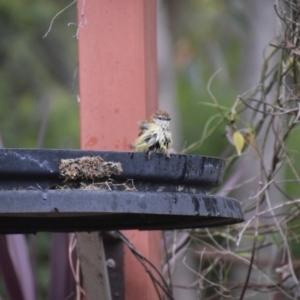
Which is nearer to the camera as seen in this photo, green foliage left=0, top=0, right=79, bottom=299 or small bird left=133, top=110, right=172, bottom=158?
small bird left=133, top=110, right=172, bottom=158

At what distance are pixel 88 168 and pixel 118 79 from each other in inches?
43.3

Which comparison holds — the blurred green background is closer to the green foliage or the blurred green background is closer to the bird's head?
the green foliage

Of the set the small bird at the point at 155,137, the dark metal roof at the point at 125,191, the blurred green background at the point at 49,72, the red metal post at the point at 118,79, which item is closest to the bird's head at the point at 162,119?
the small bird at the point at 155,137

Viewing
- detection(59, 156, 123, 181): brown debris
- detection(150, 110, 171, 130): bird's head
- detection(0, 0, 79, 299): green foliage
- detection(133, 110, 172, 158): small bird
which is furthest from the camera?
detection(0, 0, 79, 299): green foliage

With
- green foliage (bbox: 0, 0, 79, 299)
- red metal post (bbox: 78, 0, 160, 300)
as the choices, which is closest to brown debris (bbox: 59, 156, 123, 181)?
red metal post (bbox: 78, 0, 160, 300)

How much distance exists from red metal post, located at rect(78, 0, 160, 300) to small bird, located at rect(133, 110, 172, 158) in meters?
0.30

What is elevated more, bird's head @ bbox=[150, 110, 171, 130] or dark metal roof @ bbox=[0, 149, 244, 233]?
bird's head @ bbox=[150, 110, 171, 130]

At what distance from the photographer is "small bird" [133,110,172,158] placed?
238cm

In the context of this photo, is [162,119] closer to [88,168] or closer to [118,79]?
[118,79]

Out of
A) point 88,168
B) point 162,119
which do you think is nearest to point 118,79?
point 162,119

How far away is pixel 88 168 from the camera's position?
195 cm

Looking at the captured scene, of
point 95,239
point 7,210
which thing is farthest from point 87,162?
point 95,239

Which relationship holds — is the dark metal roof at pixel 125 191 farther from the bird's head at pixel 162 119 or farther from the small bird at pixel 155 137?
the bird's head at pixel 162 119

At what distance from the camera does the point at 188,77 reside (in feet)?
40.8
